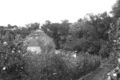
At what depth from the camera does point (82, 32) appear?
37.6 meters

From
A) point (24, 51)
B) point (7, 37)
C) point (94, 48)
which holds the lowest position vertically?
point (94, 48)

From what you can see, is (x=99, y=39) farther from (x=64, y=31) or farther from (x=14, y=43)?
(x=14, y=43)

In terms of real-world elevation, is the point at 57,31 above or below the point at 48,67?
above

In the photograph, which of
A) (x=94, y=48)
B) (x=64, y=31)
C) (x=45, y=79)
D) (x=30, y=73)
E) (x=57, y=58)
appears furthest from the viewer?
(x=64, y=31)

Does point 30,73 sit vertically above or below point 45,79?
above

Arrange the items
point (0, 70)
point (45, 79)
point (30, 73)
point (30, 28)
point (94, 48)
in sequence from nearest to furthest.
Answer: point (0, 70) → point (30, 73) → point (45, 79) → point (94, 48) → point (30, 28)

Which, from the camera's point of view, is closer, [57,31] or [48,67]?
[48,67]

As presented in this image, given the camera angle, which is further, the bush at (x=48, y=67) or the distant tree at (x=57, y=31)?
the distant tree at (x=57, y=31)

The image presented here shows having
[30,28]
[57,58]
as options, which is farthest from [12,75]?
[30,28]

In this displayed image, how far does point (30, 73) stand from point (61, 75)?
11.0 ft

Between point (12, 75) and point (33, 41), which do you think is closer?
point (12, 75)

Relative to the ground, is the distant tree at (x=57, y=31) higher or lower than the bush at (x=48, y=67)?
higher

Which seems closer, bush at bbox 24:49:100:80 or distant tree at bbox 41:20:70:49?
bush at bbox 24:49:100:80

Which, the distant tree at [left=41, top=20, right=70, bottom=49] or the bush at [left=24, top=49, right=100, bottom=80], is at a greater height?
the distant tree at [left=41, top=20, right=70, bottom=49]
